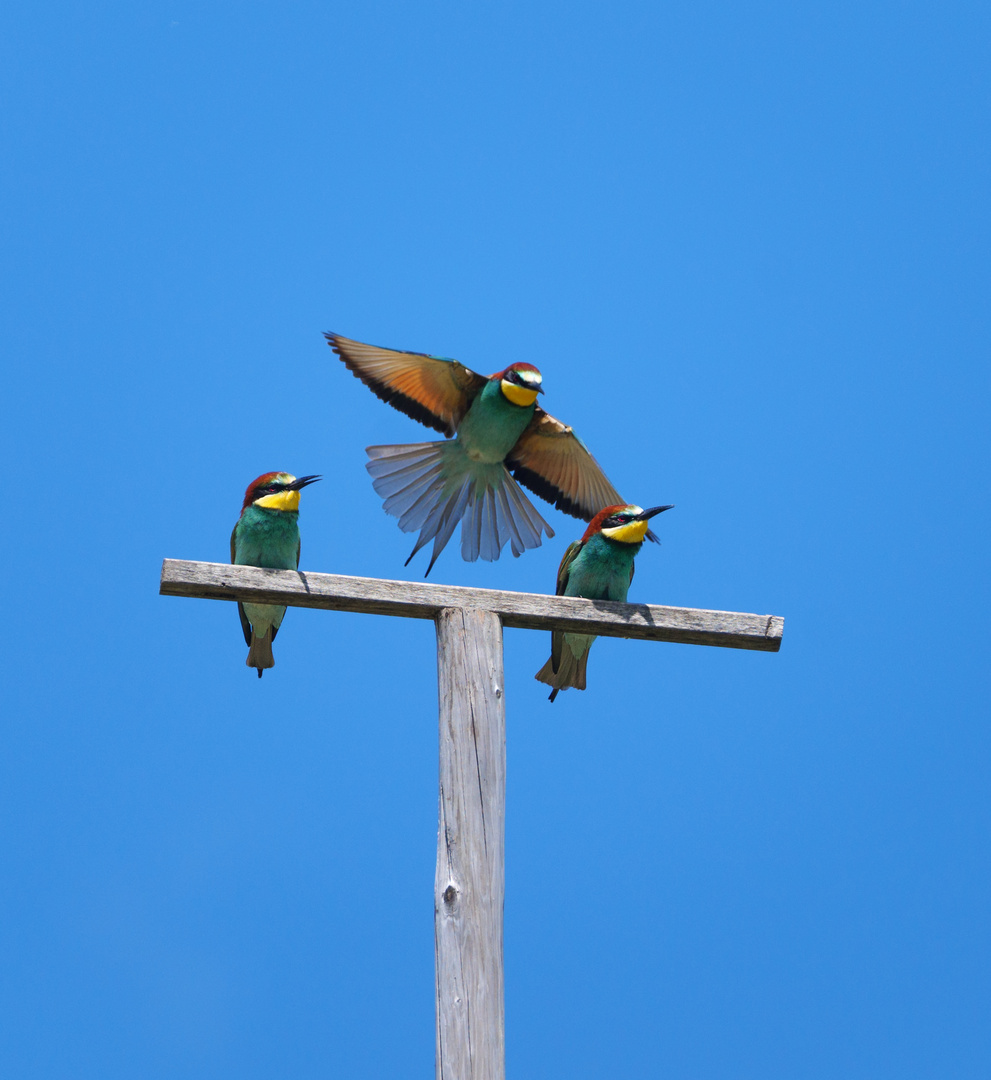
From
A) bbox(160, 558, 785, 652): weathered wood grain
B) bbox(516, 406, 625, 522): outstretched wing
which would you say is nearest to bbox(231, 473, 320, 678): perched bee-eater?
bbox(160, 558, 785, 652): weathered wood grain

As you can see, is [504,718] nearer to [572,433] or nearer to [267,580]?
[267,580]

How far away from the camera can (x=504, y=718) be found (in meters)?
3.19

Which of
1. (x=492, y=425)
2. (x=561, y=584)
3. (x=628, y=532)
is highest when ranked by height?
(x=492, y=425)

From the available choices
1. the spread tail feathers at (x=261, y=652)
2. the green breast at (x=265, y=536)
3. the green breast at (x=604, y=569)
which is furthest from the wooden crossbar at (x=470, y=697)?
the spread tail feathers at (x=261, y=652)

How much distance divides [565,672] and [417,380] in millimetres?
1446

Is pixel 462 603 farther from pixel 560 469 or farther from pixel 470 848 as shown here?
pixel 560 469

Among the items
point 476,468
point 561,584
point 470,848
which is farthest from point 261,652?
point 470,848

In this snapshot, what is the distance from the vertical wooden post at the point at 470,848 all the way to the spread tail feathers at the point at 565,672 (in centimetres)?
88

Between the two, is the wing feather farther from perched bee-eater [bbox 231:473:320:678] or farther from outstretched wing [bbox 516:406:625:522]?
perched bee-eater [bbox 231:473:320:678]

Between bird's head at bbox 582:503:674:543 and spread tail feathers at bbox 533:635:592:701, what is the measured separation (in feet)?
1.24

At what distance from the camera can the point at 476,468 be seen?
5.13 metres

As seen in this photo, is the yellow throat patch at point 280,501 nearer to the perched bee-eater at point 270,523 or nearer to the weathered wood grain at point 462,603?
the perched bee-eater at point 270,523

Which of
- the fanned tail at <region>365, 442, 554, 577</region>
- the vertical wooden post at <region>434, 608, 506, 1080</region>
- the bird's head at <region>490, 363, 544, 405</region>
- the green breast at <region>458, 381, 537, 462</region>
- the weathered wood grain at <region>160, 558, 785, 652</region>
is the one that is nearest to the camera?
the vertical wooden post at <region>434, 608, 506, 1080</region>

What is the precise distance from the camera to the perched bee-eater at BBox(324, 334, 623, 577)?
16.3ft
